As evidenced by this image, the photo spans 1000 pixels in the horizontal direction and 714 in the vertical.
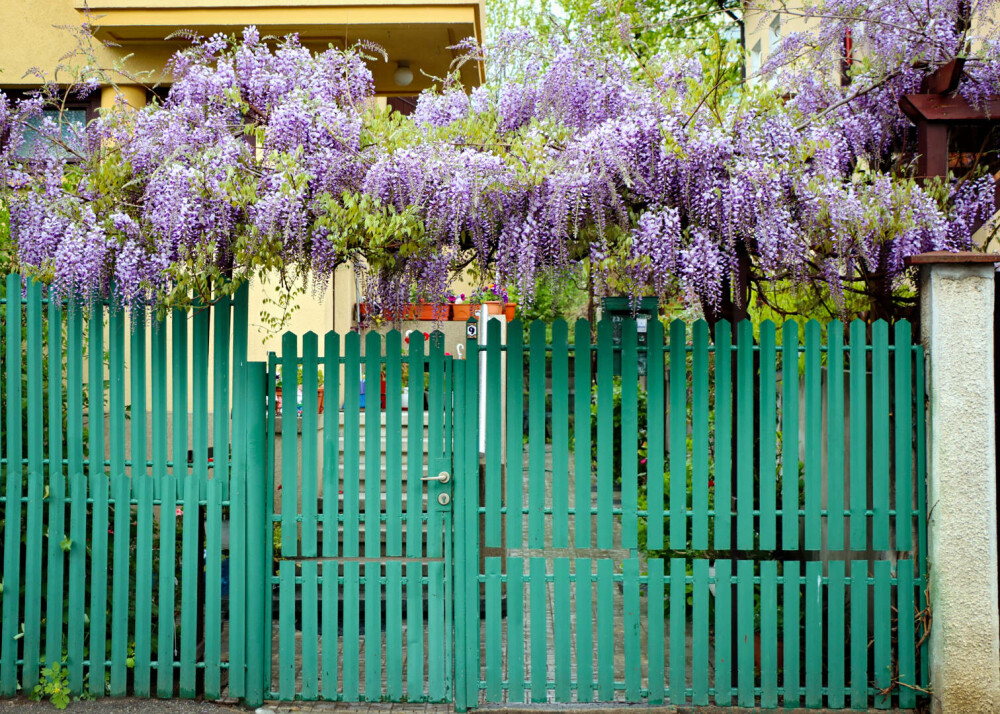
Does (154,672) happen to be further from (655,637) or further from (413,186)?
(413,186)

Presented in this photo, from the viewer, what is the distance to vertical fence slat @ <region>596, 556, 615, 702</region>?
14.1 ft

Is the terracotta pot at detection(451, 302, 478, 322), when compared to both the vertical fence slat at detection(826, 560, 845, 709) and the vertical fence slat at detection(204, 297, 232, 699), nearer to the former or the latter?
the vertical fence slat at detection(204, 297, 232, 699)

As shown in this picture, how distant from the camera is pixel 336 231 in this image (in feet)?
13.1

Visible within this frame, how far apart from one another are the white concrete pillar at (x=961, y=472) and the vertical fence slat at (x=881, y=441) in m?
0.22

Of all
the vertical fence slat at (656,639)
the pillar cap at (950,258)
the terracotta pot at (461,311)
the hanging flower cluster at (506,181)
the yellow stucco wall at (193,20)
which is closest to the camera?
the hanging flower cluster at (506,181)

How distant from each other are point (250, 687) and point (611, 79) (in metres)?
3.68

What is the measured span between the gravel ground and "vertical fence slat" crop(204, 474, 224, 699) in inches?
3.6

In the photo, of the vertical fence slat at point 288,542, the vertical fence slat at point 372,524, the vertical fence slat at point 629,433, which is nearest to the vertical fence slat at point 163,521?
the vertical fence slat at point 288,542

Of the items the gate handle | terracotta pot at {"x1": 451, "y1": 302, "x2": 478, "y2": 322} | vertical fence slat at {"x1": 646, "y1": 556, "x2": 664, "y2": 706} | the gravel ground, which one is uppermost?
terracotta pot at {"x1": 451, "y1": 302, "x2": 478, "y2": 322}

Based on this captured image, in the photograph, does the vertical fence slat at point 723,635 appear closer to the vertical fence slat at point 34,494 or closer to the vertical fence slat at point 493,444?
the vertical fence slat at point 493,444

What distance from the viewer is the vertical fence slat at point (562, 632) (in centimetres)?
431

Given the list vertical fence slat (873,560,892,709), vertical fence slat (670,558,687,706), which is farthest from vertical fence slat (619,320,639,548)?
vertical fence slat (873,560,892,709)

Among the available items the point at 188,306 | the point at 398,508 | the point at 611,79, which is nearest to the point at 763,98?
the point at 611,79

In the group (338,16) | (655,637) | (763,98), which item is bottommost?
(655,637)
